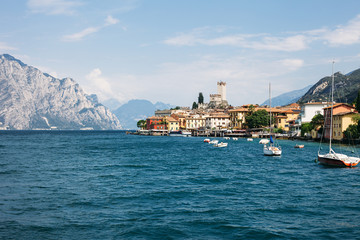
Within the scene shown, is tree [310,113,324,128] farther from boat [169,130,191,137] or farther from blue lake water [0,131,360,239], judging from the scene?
boat [169,130,191,137]

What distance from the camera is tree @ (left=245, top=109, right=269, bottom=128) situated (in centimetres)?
14750

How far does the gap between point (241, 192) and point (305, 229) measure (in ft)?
31.7

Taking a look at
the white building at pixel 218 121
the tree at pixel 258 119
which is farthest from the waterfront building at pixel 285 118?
the white building at pixel 218 121

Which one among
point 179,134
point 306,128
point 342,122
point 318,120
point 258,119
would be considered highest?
point 258,119

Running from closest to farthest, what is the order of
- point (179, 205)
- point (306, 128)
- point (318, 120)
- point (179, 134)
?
point (179, 205) → point (318, 120) → point (306, 128) → point (179, 134)

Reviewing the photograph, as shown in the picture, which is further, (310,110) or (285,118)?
(285,118)

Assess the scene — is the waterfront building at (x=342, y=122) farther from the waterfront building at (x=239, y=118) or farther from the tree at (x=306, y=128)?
the waterfront building at (x=239, y=118)

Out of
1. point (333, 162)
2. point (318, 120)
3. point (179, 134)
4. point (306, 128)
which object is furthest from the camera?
point (179, 134)

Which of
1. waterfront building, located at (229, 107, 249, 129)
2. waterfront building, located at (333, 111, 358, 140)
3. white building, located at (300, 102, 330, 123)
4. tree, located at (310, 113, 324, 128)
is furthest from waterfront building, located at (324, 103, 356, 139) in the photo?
waterfront building, located at (229, 107, 249, 129)

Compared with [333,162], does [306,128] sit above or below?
above

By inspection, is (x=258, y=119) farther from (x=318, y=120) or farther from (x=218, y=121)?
(x=318, y=120)

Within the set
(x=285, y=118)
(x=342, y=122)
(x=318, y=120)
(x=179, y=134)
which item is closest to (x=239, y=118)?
(x=285, y=118)

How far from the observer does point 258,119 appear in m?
148

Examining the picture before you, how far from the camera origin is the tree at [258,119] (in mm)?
147500
